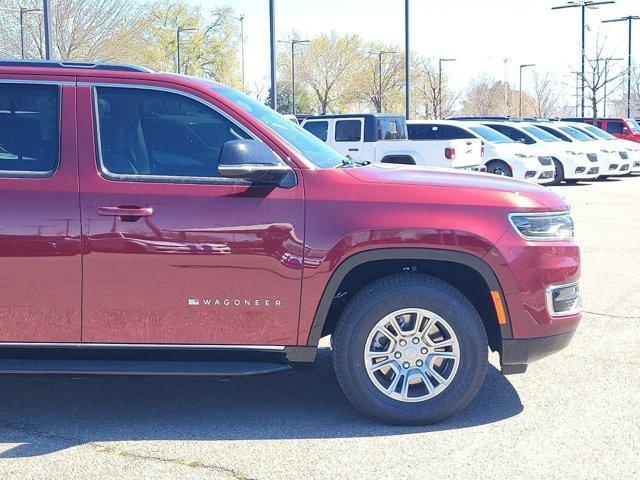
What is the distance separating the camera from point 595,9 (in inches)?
1497

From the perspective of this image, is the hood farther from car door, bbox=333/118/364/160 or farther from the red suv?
car door, bbox=333/118/364/160

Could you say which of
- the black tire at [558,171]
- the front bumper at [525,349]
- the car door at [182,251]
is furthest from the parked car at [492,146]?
the car door at [182,251]

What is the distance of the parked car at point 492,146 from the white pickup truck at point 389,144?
0.76 metres

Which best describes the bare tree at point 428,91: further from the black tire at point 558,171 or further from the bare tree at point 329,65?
the black tire at point 558,171

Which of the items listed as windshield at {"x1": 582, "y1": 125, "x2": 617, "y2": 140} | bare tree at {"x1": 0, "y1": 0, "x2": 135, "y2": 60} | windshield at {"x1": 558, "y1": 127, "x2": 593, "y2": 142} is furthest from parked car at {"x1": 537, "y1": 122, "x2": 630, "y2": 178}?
bare tree at {"x1": 0, "y1": 0, "x2": 135, "y2": 60}

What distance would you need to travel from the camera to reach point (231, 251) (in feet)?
15.9

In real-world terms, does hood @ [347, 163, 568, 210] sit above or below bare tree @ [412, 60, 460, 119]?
below

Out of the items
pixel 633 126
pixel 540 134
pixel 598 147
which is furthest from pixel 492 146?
pixel 633 126

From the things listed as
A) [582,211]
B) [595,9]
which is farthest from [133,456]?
[595,9]

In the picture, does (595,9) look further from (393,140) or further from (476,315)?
(476,315)

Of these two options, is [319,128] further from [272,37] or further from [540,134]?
[540,134]

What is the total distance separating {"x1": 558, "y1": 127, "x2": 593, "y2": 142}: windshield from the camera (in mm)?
26903

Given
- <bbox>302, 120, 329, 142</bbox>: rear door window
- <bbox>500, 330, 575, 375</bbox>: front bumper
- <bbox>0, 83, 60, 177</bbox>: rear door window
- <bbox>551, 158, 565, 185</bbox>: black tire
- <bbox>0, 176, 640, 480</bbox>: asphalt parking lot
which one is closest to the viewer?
<bbox>0, 176, 640, 480</bbox>: asphalt parking lot

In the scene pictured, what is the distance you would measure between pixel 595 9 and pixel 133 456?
37.0 meters
